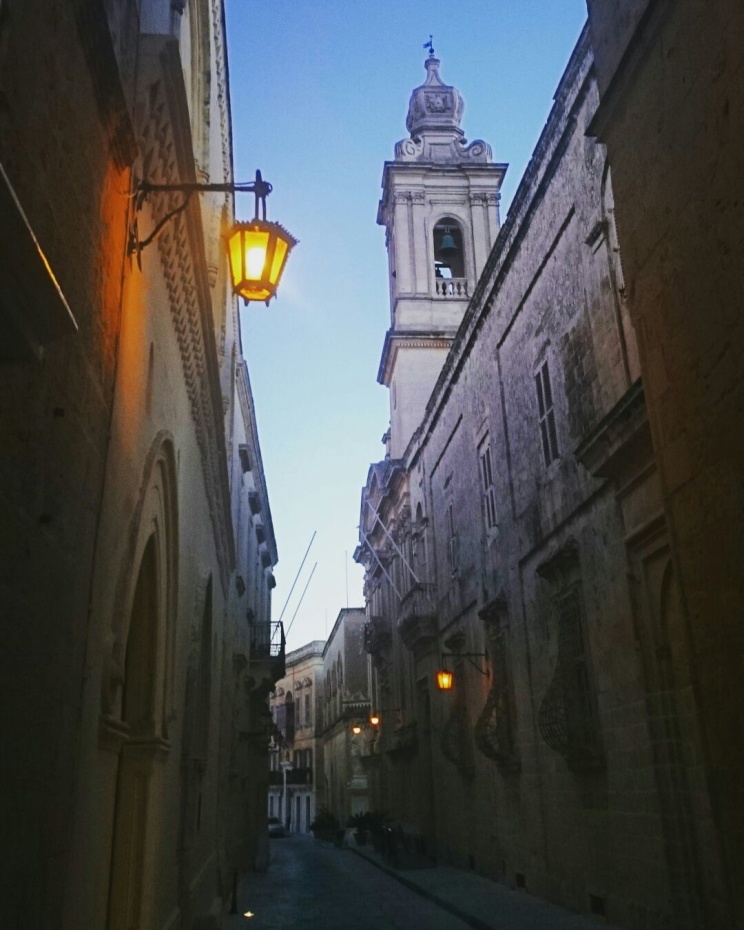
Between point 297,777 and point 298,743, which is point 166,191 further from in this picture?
point 298,743

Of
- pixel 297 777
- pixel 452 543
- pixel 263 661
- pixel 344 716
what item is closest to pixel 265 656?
pixel 263 661

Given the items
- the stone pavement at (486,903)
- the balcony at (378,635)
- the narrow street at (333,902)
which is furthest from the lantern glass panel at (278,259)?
the balcony at (378,635)

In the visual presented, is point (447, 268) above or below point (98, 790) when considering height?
above

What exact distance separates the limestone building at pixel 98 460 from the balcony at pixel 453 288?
19.9m

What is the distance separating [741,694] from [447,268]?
1057 inches

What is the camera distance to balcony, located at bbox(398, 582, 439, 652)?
21328 millimetres

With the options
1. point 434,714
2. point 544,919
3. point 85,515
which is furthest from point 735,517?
point 434,714

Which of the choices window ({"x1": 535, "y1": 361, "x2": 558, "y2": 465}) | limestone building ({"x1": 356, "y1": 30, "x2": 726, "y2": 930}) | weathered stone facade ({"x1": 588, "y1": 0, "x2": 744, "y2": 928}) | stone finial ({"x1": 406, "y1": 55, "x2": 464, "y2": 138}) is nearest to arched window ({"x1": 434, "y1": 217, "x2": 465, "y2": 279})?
stone finial ({"x1": 406, "y1": 55, "x2": 464, "y2": 138})

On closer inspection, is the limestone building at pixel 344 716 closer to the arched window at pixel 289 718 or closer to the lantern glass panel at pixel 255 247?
the arched window at pixel 289 718

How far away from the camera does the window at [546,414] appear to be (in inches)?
498

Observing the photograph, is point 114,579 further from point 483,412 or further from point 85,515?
point 483,412

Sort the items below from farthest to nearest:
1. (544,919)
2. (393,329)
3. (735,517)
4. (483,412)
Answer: (393,329) → (483,412) → (544,919) → (735,517)

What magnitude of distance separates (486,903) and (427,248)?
21.5m

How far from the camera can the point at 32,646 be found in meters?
3.20
